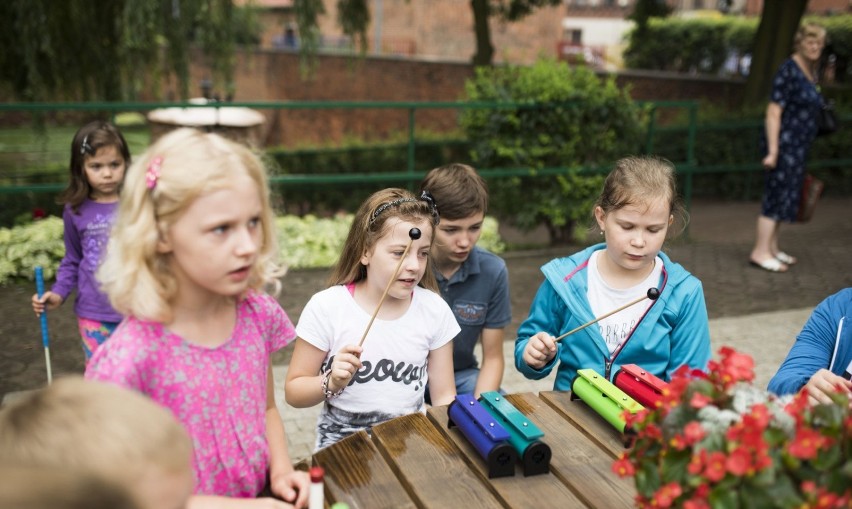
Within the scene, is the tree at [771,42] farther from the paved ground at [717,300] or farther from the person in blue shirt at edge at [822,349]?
the person in blue shirt at edge at [822,349]

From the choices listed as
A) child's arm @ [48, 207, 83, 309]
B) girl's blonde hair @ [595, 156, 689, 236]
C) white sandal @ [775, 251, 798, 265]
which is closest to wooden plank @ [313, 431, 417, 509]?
girl's blonde hair @ [595, 156, 689, 236]

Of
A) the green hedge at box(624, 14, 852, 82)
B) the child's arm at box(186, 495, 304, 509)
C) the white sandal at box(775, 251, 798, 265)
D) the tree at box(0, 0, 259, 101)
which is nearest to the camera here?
the child's arm at box(186, 495, 304, 509)

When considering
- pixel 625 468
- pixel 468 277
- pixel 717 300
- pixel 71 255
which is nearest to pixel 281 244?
pixel 71 255

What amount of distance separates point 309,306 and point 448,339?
0.46 meters

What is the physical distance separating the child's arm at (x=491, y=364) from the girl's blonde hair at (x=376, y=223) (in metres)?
0.49

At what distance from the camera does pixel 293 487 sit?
177cm

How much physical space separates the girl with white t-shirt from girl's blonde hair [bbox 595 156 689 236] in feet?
2.15

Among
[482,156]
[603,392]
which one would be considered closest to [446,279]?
[603,392]

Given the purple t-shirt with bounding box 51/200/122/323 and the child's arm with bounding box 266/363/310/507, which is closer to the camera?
the child's arm with bounding box 266/363/310/507

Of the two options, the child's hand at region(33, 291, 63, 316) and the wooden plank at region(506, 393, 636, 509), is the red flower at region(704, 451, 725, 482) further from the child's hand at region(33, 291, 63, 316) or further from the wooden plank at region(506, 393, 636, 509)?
the child's hand at region(33, 291, 63, 316)

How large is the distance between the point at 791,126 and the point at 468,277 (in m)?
4.54

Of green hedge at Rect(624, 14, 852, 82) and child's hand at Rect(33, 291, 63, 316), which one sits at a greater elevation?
green hedge at Rect(624, 14, 852, 82)

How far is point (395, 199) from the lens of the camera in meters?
2.46

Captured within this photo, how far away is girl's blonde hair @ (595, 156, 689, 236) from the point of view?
253 centimetres
